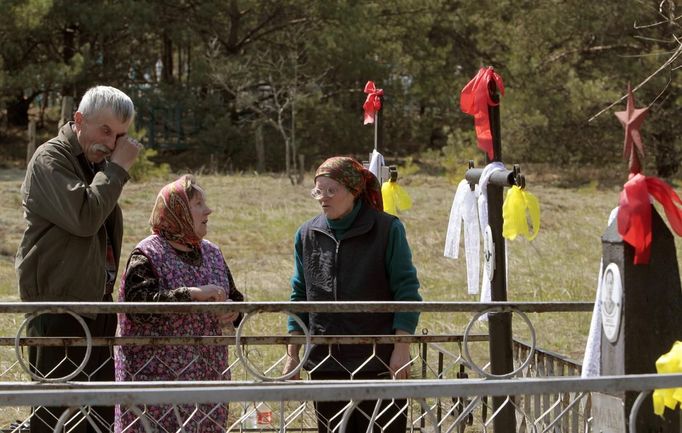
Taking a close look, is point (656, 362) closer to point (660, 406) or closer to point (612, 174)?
point (660, 406)

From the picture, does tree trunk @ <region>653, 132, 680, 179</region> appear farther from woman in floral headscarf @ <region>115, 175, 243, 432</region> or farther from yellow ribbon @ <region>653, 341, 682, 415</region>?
yellow ribbon @ <region>653, 341, 682, 415</region>

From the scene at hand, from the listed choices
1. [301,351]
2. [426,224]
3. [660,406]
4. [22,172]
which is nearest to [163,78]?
[22,172]

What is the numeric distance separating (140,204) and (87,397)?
14841mm

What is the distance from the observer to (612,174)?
82.3 feet

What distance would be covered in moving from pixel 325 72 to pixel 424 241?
13.6 m

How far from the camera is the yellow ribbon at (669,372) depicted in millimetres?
2191

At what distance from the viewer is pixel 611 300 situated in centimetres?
224

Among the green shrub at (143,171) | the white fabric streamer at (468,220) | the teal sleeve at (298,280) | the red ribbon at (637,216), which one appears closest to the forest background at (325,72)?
the green shrub at (143,171)

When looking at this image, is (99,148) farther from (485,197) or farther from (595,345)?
(595,345)

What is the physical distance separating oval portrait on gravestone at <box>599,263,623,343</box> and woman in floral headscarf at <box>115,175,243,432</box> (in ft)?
5.78

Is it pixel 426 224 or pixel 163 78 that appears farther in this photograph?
pixel 163 78

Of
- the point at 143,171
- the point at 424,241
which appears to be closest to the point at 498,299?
the point at 424,241

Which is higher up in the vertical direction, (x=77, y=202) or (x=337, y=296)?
(x=77, y=202)

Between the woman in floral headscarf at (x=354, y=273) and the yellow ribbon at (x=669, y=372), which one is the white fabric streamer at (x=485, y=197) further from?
the yellow ribbon at (x=669, y=372)
